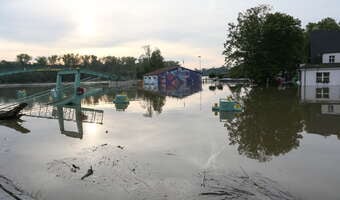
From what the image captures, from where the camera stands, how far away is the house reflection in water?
13.7 meters

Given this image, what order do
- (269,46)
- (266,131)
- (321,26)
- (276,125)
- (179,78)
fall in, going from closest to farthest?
(266,131), (276,125), (269,46), (321,26), (179,78)

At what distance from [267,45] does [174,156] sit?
37.3 m

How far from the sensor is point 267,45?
43.3 m

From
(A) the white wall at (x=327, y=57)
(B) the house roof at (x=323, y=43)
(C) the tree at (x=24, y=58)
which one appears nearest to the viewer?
(A) the white wall at (x=327, y=57)

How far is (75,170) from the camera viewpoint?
8781mm

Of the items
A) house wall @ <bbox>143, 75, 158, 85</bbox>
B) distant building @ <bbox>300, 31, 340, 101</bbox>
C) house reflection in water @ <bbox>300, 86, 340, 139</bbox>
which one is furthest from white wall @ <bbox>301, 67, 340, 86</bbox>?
house wall @ <bbox>143, 75, 158, 85</bbox>

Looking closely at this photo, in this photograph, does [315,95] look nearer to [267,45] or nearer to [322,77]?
[322,77]

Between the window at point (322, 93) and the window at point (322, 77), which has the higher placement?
the window at point (322, 77)

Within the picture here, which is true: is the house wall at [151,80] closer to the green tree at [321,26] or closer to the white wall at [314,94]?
the green tree at [321,26]

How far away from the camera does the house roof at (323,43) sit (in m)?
34.2

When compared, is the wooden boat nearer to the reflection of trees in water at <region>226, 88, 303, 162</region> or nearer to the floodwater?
the floodwater

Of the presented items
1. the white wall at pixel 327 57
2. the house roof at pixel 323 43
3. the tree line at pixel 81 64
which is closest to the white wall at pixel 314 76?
the white wall at pixel 327 57

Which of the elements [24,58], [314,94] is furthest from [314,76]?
[24,58]

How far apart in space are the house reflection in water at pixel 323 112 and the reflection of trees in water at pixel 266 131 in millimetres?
610
